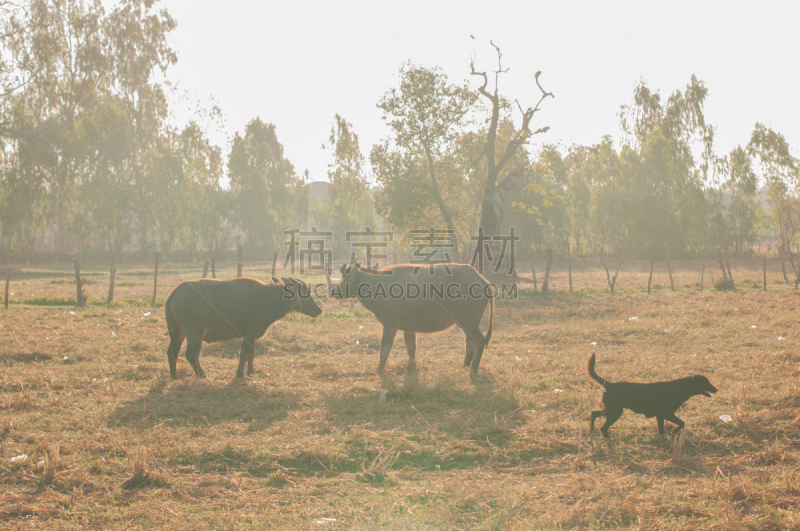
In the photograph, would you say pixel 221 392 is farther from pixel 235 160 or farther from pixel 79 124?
pixel 235 160

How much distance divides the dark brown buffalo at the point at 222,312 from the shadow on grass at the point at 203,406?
1.96 ft

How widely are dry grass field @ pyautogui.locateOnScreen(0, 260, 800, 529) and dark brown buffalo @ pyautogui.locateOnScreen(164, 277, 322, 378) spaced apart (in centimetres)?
54

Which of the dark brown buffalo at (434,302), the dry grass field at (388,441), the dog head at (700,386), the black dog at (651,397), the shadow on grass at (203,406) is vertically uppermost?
the dark brown buffalo at (434,302)

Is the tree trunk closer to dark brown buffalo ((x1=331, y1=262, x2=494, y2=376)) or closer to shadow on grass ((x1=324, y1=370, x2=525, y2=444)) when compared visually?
dark brown buffalo ((x1=331, y1=262, x2=494, y2=376))

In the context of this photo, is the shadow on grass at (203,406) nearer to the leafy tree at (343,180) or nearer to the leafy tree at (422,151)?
the leafy tree at (422,151)

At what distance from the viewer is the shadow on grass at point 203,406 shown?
5730mm

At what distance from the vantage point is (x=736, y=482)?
3.92 meters

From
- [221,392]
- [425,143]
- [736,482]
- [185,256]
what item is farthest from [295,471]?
[185,256]

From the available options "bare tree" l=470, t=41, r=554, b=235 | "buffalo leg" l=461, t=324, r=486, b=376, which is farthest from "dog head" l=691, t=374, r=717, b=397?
"bare tree" l=470, t=41, r=554, b=235

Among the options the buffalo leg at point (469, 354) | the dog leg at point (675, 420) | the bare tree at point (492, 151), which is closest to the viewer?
the dog leg at point (675, 420)

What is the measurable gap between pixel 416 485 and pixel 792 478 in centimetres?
297

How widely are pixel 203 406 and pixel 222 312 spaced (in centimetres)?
193

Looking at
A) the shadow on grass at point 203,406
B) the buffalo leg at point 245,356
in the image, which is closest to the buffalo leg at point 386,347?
the shadow on grass at point 203,406

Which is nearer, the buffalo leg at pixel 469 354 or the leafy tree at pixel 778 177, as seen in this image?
the buffalo leg at pixel 469 354
